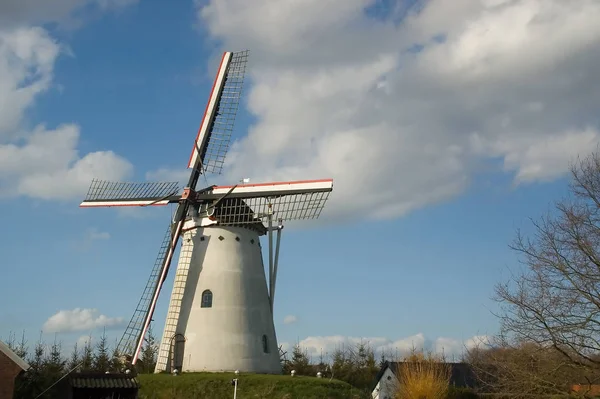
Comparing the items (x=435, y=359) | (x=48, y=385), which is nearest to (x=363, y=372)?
(x=435, y=359)

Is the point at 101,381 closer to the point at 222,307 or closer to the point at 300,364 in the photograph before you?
the point at 222,307

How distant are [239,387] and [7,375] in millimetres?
8919

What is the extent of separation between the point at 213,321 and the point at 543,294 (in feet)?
52.3

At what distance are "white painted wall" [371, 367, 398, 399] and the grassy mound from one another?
20441 mm

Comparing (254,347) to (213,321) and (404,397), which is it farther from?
(404,397)

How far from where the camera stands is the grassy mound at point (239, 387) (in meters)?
24.1

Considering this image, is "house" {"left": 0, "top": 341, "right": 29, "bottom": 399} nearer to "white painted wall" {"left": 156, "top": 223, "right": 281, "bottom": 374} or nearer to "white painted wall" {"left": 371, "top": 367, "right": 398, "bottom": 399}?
"white painted wall" {"left": 156, "top": 223, "right": 281, "bottom": 374}

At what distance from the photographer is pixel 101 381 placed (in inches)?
829

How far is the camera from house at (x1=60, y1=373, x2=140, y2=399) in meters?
20.6

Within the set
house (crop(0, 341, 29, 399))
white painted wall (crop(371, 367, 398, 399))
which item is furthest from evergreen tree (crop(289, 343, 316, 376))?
house (crop(0, 341, 29, 399))

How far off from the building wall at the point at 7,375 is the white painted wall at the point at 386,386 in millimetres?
30327

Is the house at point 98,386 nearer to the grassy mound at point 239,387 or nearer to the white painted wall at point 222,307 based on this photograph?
the grassy mound at point 239,387

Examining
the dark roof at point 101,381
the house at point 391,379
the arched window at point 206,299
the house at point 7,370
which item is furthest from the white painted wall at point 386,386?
the house at point 7,370

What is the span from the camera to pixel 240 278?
27.9 meters
